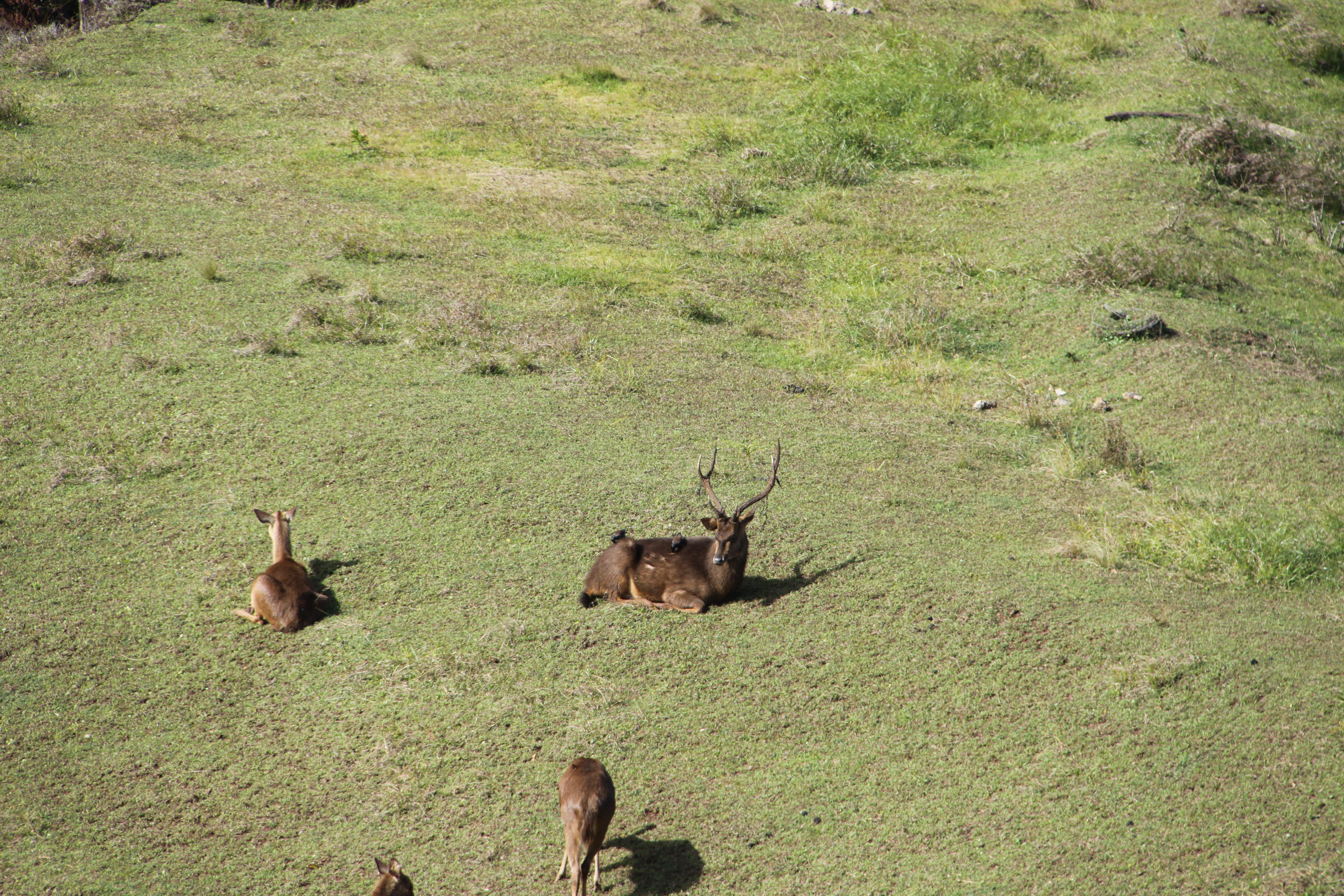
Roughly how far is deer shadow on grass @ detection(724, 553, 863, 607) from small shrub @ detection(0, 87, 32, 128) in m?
14.1

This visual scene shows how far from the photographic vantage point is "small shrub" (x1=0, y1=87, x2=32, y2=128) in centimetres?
1557

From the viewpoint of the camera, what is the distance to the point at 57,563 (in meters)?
7.46

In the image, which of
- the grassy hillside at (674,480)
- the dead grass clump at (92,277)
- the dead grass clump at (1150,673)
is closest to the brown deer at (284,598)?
the grassy hillside at (674,480)

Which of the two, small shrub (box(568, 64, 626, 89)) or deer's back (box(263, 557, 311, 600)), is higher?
small shrub (box(568, 64, 626, 89))

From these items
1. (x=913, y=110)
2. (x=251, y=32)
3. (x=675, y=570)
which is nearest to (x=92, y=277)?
(x=675, y=570)

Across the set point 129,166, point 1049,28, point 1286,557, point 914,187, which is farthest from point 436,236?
point 1049,28

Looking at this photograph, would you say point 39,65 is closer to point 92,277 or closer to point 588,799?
point 92,277

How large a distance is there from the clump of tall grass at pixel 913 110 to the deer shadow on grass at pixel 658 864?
1215cm

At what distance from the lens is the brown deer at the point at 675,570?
23.1 ft

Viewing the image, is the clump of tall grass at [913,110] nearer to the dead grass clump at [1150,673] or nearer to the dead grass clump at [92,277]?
the dead grass clump at [92,277]

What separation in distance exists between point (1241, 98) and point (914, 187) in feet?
20.7

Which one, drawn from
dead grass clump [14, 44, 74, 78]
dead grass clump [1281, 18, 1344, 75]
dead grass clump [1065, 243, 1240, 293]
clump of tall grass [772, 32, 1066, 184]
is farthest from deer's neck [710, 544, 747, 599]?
dead grass clump [1281, 18, 1344, 75]

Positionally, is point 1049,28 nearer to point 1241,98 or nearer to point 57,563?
point 1241,98

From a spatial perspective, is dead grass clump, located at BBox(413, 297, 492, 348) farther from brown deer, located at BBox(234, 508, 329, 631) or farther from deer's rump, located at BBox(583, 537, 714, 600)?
deer's rump, located at BBox(583, 537, 714, 600)
